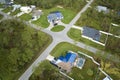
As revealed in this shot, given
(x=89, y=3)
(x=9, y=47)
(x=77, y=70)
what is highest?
(x=89, y=3)

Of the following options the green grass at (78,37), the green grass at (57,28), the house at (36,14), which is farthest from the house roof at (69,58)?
the house at (36,14)

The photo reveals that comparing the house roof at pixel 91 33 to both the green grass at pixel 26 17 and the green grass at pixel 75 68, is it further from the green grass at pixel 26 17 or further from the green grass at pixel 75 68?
the green grass at pixel 26 17

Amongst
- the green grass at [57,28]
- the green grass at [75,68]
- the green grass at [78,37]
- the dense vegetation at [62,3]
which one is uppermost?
the dense vegetation at [62,3]

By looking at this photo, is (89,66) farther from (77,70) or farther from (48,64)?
(48,64)

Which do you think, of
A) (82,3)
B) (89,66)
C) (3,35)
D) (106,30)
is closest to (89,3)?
(82,3)

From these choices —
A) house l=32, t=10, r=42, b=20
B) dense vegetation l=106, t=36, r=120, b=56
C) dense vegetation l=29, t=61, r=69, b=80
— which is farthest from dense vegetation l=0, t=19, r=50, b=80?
dense vegetation l=106, t=36, r=120, b=56

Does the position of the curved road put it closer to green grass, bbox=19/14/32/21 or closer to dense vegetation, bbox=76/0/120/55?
green grass, bbox=19/14/32/21
